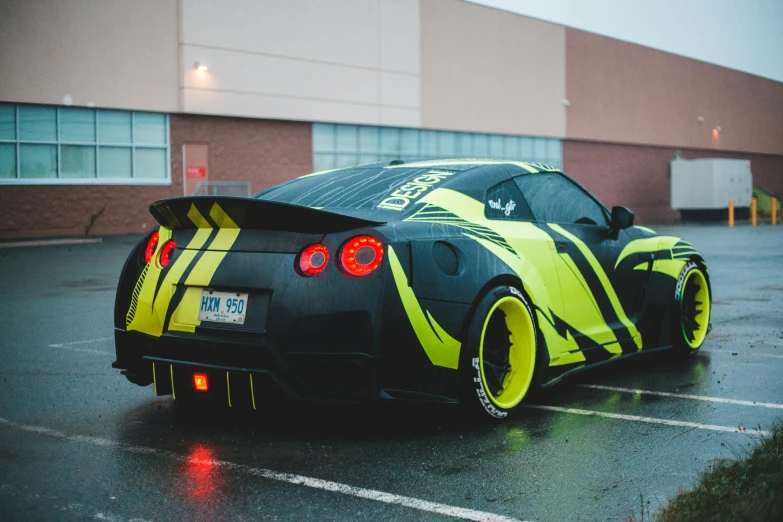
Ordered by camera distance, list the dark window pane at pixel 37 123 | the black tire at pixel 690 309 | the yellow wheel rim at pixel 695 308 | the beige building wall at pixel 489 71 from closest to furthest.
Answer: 1. the black tire at pixel 690 309
2. the yellow wheel rim at pixel 695 308
3. the dark window pane at pixel 37 123
4. the beige building wall at pixel 489 71

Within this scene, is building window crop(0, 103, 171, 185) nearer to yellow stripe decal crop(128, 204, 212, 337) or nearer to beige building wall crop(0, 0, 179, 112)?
beige building wall crop(0, 0, 179, 112)

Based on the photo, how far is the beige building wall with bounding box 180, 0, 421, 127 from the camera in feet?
89.1

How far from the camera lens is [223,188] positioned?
2620cm

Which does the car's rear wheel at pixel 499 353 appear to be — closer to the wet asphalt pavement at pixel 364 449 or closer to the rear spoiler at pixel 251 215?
the wet asphalt pavement at pixel 364 449

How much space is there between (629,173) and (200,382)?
43.4 meters

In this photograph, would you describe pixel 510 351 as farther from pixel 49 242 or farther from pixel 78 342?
pixel 49 242

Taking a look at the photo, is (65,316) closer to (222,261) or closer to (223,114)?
(222,261)

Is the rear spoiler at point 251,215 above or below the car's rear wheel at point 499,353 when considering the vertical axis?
above

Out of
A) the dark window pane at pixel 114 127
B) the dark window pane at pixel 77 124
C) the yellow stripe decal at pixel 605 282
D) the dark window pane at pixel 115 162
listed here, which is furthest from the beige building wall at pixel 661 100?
the yellow stripe decal at pixel 605 282

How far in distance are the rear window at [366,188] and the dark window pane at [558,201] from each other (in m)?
0.52

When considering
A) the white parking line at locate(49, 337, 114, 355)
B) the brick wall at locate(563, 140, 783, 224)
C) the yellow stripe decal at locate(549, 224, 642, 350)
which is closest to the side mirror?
the yellow stripe decal at locate(549, 224, 642, 350)

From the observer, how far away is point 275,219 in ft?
15.1

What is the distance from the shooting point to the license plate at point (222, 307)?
4.58 m

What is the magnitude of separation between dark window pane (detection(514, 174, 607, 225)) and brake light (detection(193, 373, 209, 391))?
2.35 metres
